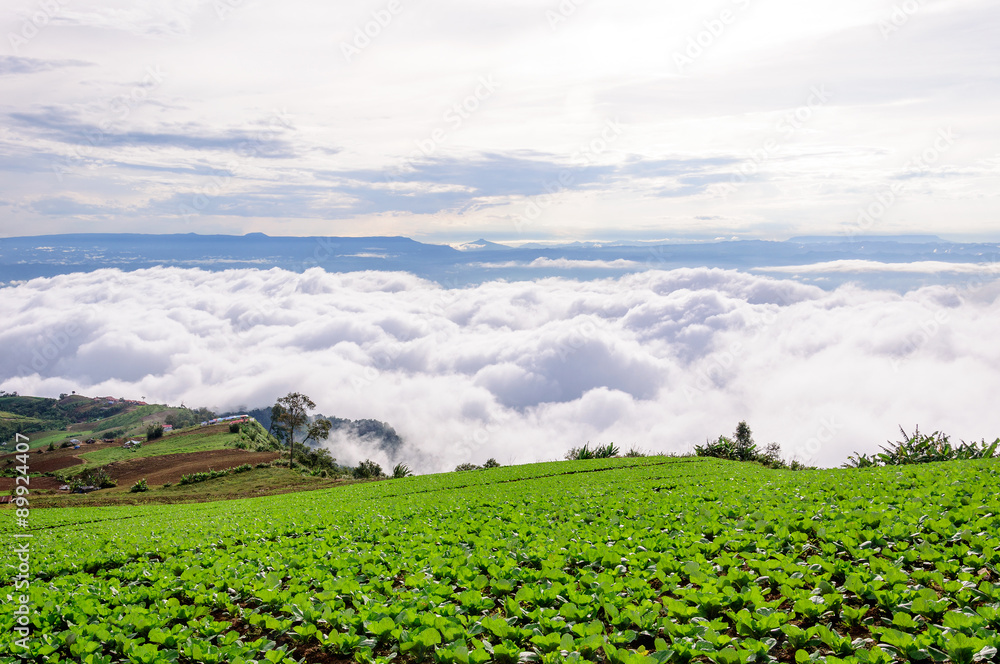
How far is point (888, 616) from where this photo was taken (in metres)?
4.50

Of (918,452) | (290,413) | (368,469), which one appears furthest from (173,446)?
(918,452)

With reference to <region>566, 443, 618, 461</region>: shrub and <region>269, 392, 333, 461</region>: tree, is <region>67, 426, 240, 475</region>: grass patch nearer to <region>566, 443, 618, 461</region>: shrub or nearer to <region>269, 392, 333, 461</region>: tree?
<region>269, 392, 333, 461</region>: tree

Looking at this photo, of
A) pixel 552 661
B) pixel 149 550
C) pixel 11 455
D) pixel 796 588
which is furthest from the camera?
→ pixel 11 455

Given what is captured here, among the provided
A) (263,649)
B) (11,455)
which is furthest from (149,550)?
(11,455)

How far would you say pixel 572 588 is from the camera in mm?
5320

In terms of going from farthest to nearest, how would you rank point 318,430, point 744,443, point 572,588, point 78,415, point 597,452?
point 78,415 → point 318,430 → point 597,452 → point 744,443 → point 572,588

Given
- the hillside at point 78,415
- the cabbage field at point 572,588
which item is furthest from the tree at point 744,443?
the hillside at point 78,415

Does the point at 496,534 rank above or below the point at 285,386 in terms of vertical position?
above

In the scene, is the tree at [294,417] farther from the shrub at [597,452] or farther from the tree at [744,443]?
the tree at [744,443]

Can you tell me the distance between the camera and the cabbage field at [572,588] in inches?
169

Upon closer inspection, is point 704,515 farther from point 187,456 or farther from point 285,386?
point 285,386

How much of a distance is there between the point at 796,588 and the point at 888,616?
0.76 m

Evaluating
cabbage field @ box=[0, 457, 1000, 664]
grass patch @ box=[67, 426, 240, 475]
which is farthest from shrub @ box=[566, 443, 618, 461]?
grass patch @ box=[67, 426, 240, 475]

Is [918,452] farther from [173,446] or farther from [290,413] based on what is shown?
[173,446]
